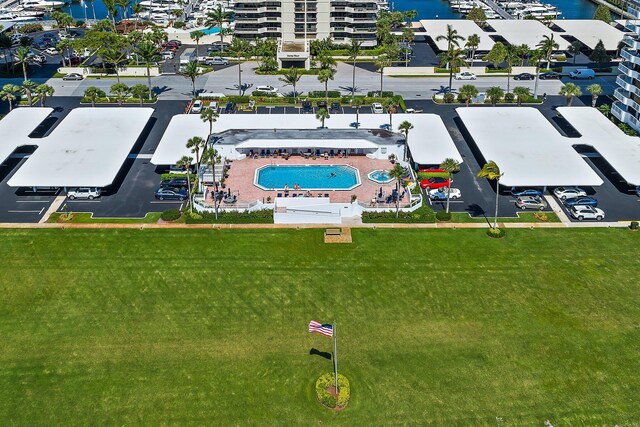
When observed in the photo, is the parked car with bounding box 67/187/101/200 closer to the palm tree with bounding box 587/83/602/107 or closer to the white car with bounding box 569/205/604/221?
the white car with bounding box 569/205/604/221

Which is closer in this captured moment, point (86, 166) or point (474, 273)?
point (474, 273)

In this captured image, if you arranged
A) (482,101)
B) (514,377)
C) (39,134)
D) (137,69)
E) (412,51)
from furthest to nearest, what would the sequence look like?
(412,51)
(137,69)
(482,101)
(39,134)
(514,377)

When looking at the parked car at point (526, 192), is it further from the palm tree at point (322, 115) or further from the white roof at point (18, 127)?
the white roof at point (18, 127)

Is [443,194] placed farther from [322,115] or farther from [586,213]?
[322,115]

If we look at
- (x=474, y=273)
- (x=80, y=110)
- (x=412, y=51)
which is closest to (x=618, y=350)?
(x=474, y=273)

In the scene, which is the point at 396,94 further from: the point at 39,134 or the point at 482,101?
the point at 39,134

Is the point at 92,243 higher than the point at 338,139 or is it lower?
lower

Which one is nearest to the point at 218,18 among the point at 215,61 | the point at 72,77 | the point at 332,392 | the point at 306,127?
the point at 215,61
